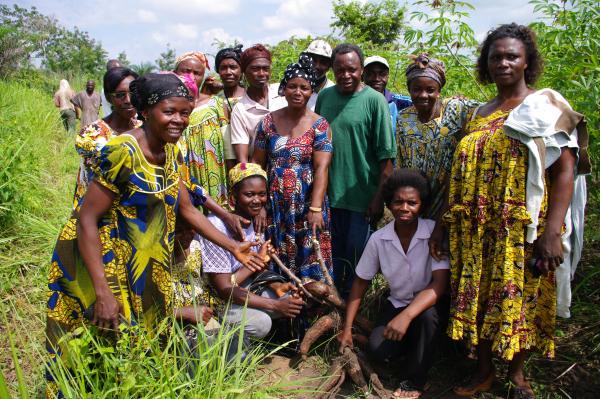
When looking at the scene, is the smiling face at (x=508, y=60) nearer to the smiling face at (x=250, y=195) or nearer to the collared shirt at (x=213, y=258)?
the smiling face at (x=250, y=195)

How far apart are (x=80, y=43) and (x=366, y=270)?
1447 inches

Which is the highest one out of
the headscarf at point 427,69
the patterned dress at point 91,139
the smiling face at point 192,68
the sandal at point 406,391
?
the smiling face at point 192,68

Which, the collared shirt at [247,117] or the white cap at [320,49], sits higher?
the white cap at [320,49]

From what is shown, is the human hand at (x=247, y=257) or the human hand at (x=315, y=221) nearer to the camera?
the human hand at (x=247, y=257)

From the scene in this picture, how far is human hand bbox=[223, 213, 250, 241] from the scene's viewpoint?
3.01 metres

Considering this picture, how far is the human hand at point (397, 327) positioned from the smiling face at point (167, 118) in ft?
5.16

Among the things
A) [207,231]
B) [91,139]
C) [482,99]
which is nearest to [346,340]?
[207,231]

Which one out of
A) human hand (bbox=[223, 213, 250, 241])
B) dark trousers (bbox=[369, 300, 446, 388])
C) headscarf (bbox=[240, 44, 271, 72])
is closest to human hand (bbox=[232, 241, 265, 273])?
human hand (bbox=[223, 213, 250, 241])

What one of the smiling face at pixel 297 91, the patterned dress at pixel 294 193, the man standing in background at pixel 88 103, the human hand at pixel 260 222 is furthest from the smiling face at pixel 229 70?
the man standing in background at pixel 88 103

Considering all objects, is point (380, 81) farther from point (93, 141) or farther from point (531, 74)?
point (93, 141)

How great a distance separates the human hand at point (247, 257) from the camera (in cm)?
260

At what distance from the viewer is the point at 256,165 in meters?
3.22

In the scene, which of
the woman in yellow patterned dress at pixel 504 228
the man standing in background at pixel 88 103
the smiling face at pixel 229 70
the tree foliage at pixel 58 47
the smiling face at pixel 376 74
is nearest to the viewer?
the woman in yellow patterned dress at pixel 504 228

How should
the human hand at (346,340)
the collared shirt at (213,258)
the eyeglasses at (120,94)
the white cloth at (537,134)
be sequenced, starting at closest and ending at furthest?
the white cloth at (537,134) < the eyeglasses at (120,94) < the collared shirt at (213,258) < the human hand at (346,340)
